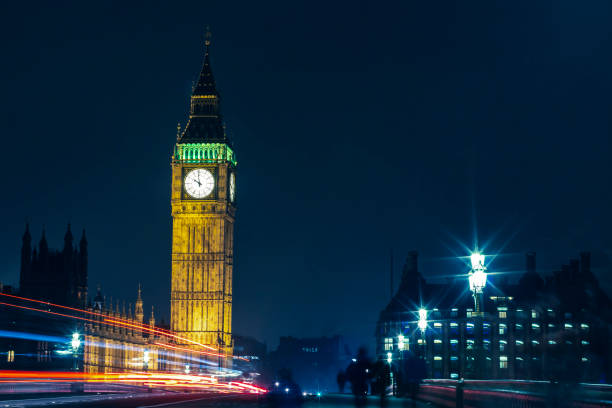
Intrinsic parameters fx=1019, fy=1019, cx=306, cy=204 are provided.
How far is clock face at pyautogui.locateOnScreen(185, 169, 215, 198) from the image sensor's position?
4665 inches

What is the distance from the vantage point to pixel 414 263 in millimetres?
132125

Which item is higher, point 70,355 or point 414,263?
point 414,263

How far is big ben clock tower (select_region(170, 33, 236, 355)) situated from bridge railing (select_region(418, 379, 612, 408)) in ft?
268

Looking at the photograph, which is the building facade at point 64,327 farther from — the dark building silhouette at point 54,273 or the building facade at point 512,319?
the building facade at point 512,319

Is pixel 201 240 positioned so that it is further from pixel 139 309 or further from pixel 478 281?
pixel 478 281

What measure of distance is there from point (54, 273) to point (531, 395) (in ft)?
284

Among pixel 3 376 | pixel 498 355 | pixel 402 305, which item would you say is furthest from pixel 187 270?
pixel 3 376

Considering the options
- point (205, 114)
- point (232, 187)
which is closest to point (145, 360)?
point (232, 187)

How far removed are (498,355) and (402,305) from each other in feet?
57.5

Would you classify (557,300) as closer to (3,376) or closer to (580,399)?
(3,376)

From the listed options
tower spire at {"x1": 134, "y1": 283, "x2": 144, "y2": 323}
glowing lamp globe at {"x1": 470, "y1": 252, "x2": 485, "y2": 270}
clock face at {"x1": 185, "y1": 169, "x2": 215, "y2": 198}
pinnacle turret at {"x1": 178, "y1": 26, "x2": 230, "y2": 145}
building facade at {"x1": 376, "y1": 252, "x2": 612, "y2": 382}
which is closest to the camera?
glowing lamp globe at {"x1": 470, "y1": 252, "x2": 485, "y2": 270}

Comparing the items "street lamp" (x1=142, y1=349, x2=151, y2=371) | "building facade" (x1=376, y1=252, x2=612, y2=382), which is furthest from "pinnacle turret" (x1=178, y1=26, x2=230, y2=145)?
"building facade" (x1=376, y1=252, x2=612, y2=382)

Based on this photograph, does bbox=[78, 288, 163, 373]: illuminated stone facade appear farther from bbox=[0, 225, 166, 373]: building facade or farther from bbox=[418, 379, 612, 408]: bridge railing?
bbox=[418, 379, 612, 408]: bridge railing

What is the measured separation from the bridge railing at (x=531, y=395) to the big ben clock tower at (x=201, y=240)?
3215 inches
